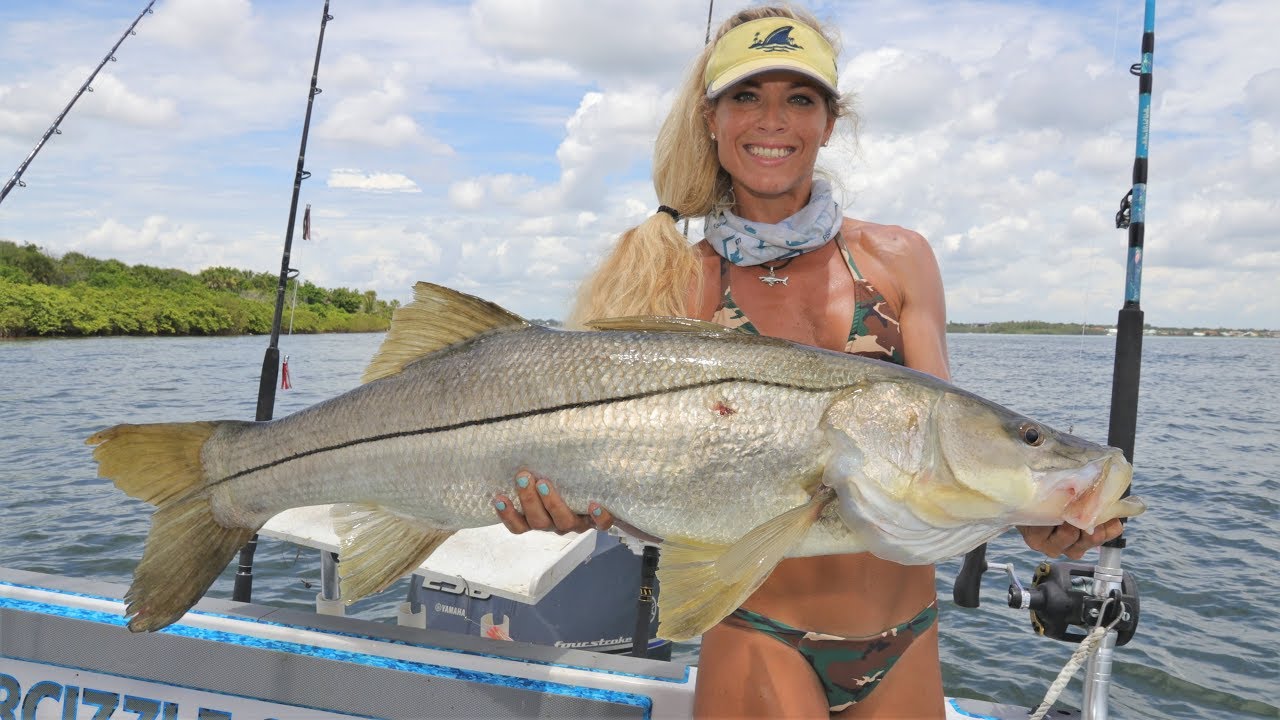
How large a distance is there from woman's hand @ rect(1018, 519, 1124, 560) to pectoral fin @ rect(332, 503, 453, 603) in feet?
5.23

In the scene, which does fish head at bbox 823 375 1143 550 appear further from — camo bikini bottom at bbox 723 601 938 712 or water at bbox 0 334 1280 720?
water at bbox 0 334 1280 720

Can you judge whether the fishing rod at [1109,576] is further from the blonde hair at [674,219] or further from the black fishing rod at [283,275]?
the black fishing rod at [283,275]

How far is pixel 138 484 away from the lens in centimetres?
227

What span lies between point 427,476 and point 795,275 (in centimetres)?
128

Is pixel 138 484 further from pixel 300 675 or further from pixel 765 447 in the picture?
pixel 765 447

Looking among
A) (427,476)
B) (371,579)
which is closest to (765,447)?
(427,476)

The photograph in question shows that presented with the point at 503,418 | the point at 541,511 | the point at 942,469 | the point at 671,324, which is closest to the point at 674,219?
the point at 671,324

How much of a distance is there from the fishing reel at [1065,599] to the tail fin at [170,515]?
261cm

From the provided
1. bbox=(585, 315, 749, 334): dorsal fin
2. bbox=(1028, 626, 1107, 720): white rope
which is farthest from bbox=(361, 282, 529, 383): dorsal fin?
bbox=(1028, 626, 1107, 720): white rope

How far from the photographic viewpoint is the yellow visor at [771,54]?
2.41 m

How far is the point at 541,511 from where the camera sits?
212 cm

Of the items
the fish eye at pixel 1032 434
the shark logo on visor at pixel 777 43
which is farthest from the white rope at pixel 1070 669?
the shark logo on visor at pixel 777 43

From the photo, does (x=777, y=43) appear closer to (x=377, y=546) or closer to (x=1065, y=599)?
(x=377, y=546)

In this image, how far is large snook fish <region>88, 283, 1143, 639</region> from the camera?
6.32 feet
